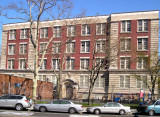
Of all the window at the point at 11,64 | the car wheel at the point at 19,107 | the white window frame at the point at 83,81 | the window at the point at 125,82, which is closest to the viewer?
the car wheel at the point at 19,107

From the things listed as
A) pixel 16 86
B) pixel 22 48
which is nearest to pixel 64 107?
pixel 16 86

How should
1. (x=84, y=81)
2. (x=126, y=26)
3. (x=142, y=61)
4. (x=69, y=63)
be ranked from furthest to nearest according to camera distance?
(x=69, y=63)
(x=84, y=81)
(x=126, y=26)
(x=142, y=61)

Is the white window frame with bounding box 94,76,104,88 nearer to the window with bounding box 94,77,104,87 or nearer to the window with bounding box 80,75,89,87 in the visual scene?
the window with bounding box 94,77,104,87

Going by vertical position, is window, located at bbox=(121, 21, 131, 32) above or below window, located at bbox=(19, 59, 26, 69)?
above

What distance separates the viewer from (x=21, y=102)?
21844 mm

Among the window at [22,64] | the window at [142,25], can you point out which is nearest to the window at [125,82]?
the window at [142,25]

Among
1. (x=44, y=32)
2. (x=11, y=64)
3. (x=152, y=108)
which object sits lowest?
(x=152, y=108)

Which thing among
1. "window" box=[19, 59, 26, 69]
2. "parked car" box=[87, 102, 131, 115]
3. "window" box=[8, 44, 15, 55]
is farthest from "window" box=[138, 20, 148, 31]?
"window" box=[8, 44, 15, 55]

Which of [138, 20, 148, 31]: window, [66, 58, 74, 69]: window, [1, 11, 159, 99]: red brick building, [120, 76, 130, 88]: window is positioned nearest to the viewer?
[1, 11, 159, 99]: red brick building

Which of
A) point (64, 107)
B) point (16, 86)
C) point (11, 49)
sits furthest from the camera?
→ point (11, 49)

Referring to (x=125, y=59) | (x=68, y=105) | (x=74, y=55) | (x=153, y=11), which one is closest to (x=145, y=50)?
(x=125, y=59)

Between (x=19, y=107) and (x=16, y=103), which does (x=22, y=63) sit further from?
(x=19, y=107)

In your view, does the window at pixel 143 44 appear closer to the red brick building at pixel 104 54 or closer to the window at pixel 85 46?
the red brick building at pixel 104 54

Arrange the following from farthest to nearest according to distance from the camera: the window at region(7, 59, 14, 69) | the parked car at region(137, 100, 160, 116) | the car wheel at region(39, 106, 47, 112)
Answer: the window at region(7, 59, 14, 69) → the car wheel at region(39, 106, 47, 112) → the parked car at region(137, 100, 160, 116)
